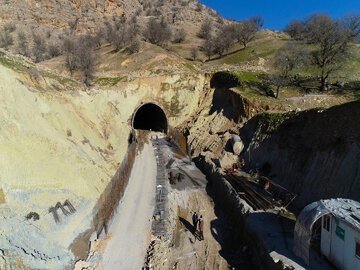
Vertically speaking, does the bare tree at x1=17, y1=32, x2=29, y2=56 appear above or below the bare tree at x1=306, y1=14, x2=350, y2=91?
above

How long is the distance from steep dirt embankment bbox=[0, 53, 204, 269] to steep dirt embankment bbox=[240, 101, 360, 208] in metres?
13.7

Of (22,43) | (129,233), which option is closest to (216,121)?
(129,233)

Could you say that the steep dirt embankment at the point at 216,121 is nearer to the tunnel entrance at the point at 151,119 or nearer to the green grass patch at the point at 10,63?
the tunnel entrance at the point at 151,119

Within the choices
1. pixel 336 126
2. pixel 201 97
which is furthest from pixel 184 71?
pixel 336 126

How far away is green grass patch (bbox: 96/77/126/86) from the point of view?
49422mm

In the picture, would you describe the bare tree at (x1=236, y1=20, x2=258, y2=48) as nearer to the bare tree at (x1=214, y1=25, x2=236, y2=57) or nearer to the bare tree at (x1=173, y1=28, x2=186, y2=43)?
the bare tree at (x1=214, y1=25, x2=236, y2=57)

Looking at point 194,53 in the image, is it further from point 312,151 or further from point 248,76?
point 312,151

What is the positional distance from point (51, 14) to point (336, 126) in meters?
95.5

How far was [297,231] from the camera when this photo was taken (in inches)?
696

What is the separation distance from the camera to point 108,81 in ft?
167

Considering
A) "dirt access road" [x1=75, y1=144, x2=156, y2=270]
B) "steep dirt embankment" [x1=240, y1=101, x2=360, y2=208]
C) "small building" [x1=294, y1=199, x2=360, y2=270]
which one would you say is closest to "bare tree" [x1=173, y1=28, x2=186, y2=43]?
"steep dirt embankment" [x1=240, y1=101, x2=360, y2=208]

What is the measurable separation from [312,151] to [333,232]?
1070 centimetres

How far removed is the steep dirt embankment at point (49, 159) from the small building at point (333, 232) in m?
11.9

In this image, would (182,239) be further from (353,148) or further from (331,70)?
(331,70)
